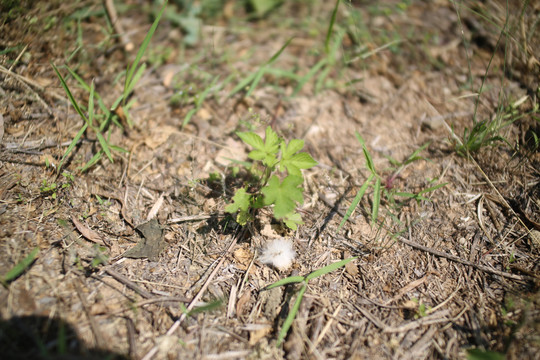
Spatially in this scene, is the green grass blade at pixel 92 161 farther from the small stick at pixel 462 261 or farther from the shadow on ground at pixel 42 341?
the small stick at pixel 462 261

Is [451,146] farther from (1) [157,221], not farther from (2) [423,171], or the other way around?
(1) [157,221]

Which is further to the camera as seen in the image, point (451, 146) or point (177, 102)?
point (177, 102)

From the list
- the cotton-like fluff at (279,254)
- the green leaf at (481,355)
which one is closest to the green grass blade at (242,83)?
the cotton-like fluff at (279,254)

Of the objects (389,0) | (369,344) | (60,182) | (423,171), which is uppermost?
(389,0)

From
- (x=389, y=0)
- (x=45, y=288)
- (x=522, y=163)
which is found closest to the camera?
(x=45, y=288)

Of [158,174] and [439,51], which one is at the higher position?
[439,51]

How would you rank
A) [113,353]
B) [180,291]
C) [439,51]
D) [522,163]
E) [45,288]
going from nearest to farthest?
1. [113,353]
2. [45,288]
3. [180,291]
4. [522,163]
5. [439,51]

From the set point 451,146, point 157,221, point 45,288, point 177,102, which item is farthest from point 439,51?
point 45,288

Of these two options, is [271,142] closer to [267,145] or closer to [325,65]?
[267,145]
